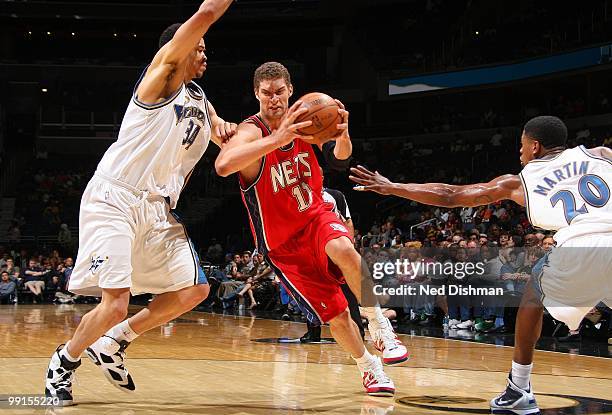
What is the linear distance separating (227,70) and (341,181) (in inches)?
332

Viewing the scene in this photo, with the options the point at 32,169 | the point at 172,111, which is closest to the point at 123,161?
the point at 172,111

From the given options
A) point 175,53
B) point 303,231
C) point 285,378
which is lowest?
point 285,378

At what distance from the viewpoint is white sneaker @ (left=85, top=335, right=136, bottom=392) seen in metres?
4.34

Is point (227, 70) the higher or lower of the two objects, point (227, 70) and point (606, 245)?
the higher

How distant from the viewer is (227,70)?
2872cm

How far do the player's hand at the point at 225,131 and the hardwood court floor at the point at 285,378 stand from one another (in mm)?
1614

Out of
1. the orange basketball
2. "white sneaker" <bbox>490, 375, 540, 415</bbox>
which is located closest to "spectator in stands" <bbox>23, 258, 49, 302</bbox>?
the orange basketball

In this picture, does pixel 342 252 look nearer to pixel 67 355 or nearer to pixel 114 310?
→ pixel 114 310

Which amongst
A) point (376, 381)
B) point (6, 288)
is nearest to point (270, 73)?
point (376, 381)

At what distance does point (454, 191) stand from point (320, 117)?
88 cm

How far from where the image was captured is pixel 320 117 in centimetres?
423

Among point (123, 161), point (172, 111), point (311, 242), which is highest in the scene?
point (172, 111)

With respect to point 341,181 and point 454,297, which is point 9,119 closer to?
point 341,181

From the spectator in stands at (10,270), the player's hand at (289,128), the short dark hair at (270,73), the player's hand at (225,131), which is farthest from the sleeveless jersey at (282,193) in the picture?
the spectator in stands at (10,270)
